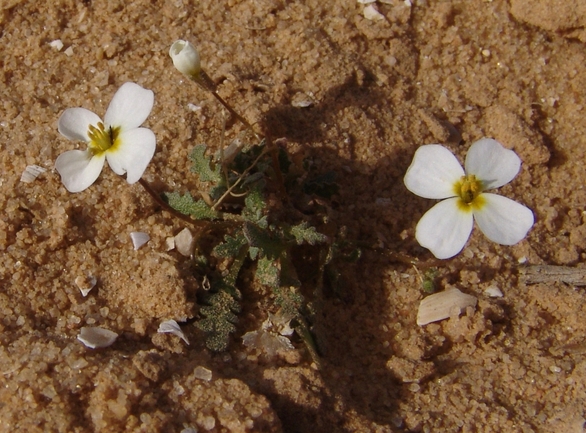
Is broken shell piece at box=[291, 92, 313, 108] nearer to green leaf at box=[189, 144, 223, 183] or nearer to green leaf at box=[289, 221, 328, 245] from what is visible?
green leaf at box=[189, 144, 223, 183]

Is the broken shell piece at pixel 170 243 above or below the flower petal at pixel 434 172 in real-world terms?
below

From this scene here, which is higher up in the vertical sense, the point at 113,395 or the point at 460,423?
the point at 113,395

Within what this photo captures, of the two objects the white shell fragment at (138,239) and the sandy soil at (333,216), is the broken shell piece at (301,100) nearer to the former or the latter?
the sandy soil at (333,216)

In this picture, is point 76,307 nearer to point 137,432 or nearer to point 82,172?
point 82,172

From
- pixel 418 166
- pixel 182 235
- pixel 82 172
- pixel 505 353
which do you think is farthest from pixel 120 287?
pixel 505 353

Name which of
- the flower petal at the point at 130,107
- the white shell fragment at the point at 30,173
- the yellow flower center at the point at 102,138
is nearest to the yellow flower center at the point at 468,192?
the flower petal at the point at 130,107
